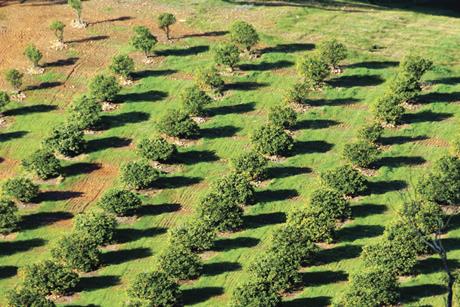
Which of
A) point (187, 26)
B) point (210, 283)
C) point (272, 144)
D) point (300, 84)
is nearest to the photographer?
point (210, 283)

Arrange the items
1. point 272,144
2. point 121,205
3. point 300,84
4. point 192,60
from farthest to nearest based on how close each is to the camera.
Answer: point 192,60, point 300,84, point 272,144, point 121,205

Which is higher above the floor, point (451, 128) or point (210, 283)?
point (451, 128)

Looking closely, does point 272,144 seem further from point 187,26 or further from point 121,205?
point 187,26

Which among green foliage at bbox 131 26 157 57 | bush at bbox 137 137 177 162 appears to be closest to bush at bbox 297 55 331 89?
green foliage at bbox 131 26 157 57

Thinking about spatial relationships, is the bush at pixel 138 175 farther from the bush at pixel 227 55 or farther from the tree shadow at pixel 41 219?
the bush at pixel 227 55

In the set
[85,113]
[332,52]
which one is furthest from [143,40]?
[332,52]

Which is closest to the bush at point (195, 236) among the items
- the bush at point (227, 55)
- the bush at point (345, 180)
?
the bush at point (345, 180)

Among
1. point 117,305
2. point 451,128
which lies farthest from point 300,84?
point 117,305

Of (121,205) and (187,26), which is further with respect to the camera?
(187,26)
